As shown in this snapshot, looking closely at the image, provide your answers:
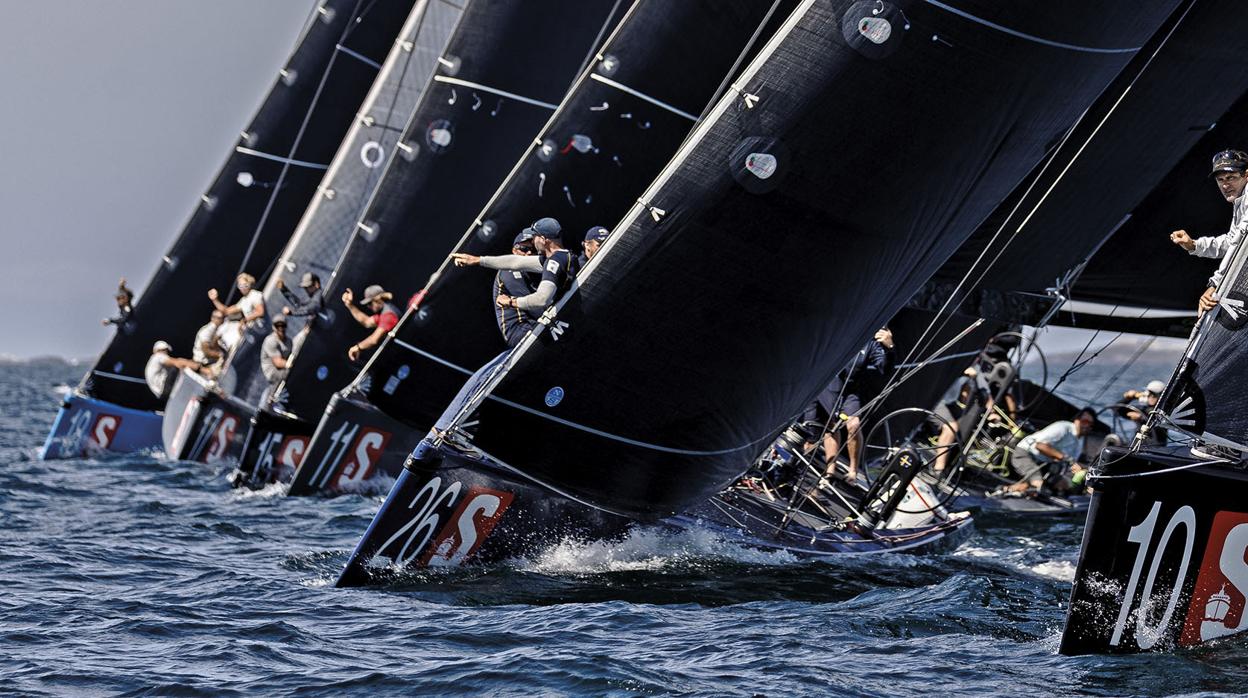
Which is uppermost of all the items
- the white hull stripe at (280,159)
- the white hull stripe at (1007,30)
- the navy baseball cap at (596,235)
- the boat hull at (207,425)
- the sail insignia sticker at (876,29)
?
the white hull stripe at (1007,30)

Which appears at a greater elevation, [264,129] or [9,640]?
[264,129]

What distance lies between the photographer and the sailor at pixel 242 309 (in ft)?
46.3

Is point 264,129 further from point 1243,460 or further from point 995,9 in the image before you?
point 1243,460

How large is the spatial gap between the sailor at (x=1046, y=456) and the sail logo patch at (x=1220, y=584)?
21.7 feet

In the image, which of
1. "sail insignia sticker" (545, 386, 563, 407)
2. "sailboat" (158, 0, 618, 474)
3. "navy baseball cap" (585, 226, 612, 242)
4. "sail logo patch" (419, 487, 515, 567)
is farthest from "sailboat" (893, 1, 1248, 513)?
"sailboat" (158, 0, 618, 474)

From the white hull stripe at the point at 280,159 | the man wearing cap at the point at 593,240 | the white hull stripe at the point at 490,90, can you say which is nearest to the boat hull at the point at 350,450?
the white hull stripe at the point at 490,90

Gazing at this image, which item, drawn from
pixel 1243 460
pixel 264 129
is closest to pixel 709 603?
pixel 1243 460

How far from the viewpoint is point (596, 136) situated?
9.88 m

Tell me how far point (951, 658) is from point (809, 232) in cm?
227

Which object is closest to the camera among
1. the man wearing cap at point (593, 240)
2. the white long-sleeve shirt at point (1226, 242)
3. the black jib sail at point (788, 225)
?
the white long-sleeve shirt at point (1226, 242)

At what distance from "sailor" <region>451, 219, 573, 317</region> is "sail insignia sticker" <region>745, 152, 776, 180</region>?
1317 millimetres

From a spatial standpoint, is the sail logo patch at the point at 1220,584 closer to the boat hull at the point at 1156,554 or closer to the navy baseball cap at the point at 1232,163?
the boat hull at the point at 1156,554

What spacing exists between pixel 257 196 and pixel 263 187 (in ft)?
0.38

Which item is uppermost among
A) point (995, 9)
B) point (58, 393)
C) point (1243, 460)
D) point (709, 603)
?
point (995, 9)
